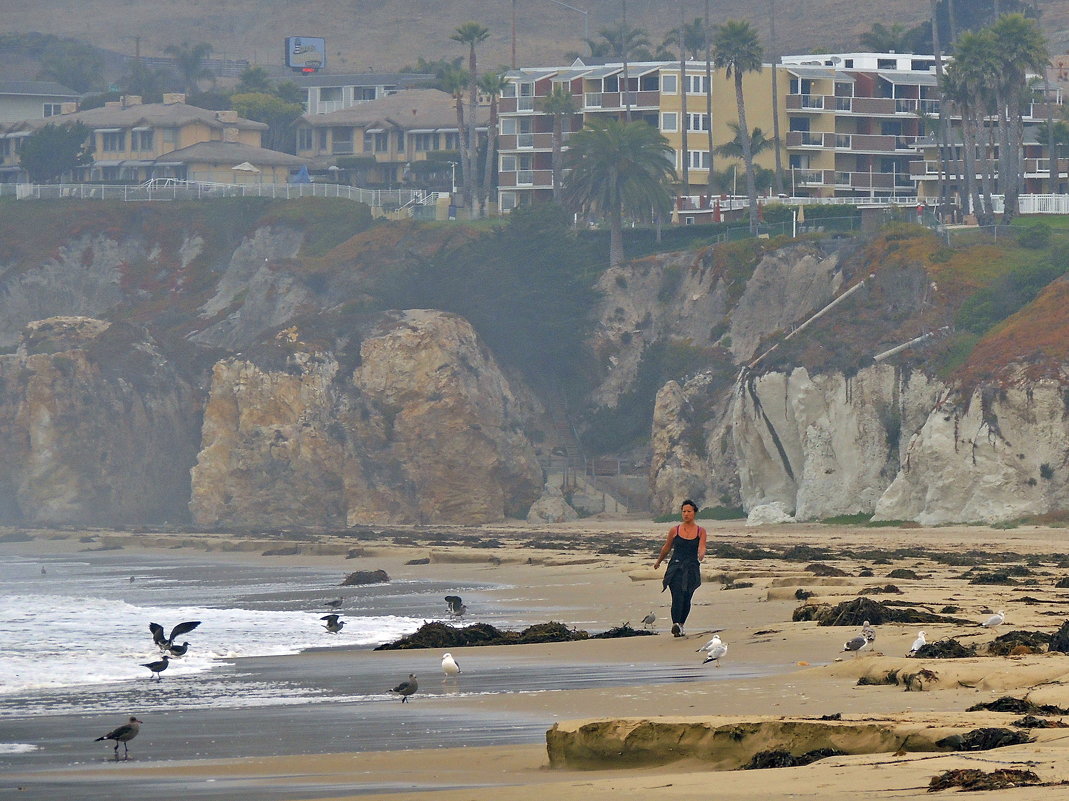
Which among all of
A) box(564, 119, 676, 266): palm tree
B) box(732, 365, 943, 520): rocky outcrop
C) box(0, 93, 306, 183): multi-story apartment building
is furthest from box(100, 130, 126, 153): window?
box(732, 365, 943, 520): rocky outcrop

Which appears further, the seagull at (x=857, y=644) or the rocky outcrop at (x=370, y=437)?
the rocky outcrop at (x=370, y=437)

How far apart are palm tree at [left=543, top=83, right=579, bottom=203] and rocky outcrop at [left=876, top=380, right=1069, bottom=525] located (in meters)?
37.0

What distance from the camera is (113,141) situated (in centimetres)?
10969

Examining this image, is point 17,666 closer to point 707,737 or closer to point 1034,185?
point 707,737

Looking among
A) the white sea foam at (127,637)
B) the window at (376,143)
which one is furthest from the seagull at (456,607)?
the window at (376,143)

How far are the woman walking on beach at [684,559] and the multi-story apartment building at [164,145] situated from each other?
84737 mm

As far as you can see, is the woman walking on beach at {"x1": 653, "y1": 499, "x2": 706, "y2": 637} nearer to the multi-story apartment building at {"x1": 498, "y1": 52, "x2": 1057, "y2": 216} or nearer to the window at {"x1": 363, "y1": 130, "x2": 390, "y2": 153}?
the multi-story apartment building at {"x1": 498, "y1": 52, "x2": 1057, "y2": 216}

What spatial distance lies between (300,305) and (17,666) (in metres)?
57.3

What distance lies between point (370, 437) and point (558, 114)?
27.5 m

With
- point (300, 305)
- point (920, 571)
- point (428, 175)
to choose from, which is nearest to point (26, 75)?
point (428, 175)

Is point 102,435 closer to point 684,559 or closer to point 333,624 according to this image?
point 333,624

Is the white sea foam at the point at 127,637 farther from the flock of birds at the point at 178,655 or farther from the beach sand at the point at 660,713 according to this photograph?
the beach sand at the point at 660,713

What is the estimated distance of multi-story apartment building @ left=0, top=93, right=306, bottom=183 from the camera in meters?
100

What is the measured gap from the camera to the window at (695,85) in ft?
286
